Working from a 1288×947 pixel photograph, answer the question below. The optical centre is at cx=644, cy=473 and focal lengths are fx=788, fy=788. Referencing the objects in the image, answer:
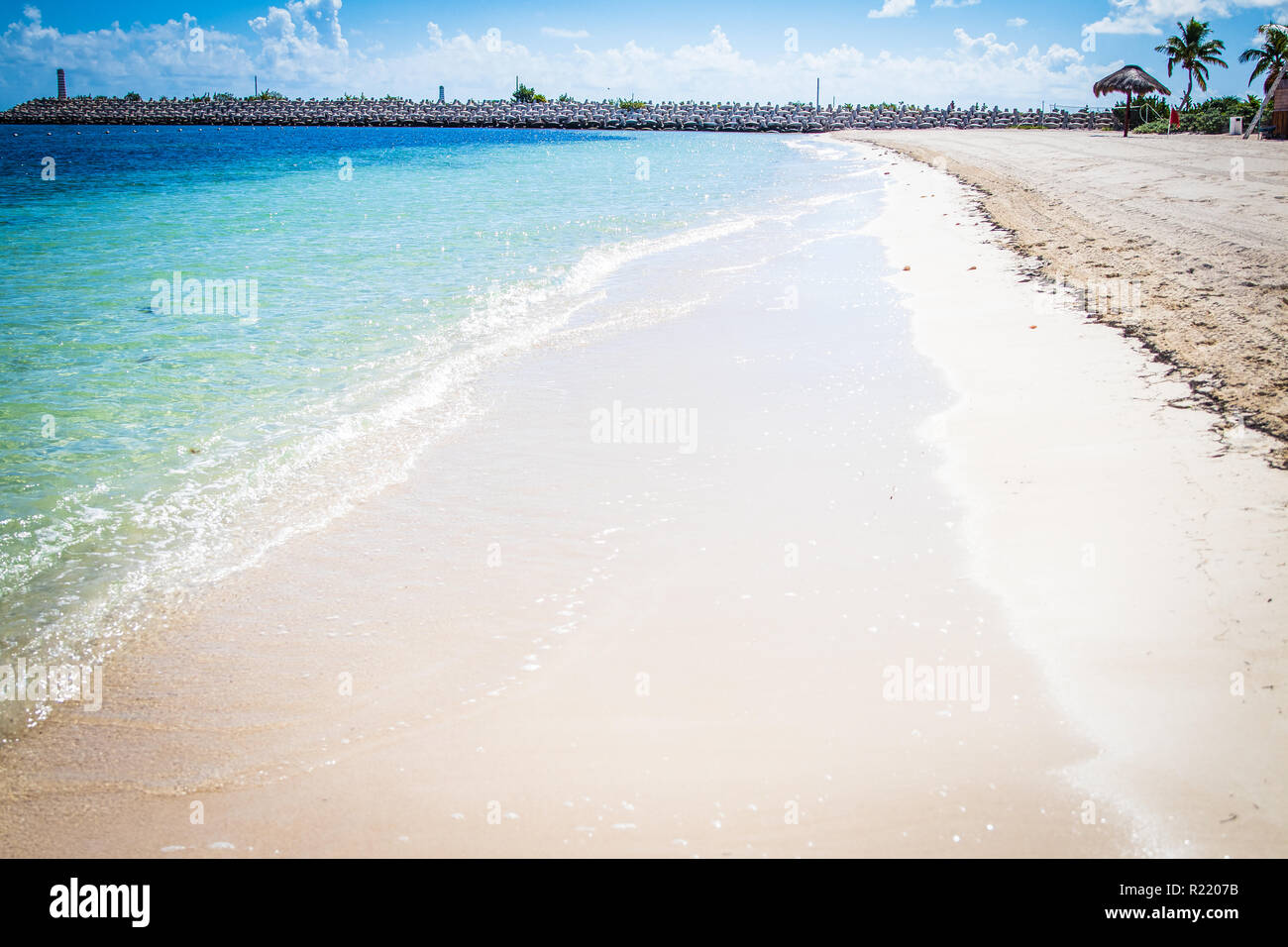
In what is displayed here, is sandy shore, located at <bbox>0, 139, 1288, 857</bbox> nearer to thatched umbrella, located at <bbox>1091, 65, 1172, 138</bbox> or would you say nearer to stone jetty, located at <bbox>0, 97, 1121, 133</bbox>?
Result: thatched umbrella, located at <bbox>1091, 65, 1172, 138</bbox>

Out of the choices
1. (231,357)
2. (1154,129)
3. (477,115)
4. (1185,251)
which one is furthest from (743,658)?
(477,115)

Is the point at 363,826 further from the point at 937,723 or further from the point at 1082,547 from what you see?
the point at 1082,547

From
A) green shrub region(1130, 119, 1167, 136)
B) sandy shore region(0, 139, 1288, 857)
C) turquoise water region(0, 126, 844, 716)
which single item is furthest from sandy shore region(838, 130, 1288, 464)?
green shrub region(1130, 119, 1167, 136)

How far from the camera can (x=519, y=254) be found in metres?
14.2

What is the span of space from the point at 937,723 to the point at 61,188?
34946 mm

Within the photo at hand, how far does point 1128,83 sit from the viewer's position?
121 ft

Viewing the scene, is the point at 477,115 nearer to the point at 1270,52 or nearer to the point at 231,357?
the point at 1270,52

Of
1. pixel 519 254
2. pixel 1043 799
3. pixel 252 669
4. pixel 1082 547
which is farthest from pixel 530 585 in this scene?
pixel 519 254

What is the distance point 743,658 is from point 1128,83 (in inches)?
1758

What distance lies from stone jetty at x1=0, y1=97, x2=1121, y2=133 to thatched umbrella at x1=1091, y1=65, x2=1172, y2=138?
43.1 meters

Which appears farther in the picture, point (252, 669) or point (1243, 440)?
point (1243, 440)

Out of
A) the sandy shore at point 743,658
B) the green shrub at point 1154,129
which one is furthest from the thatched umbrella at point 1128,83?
the sandy shore at point 743,658

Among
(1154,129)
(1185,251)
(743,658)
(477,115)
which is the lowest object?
(743,658)

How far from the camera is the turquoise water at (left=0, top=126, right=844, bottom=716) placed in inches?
181
